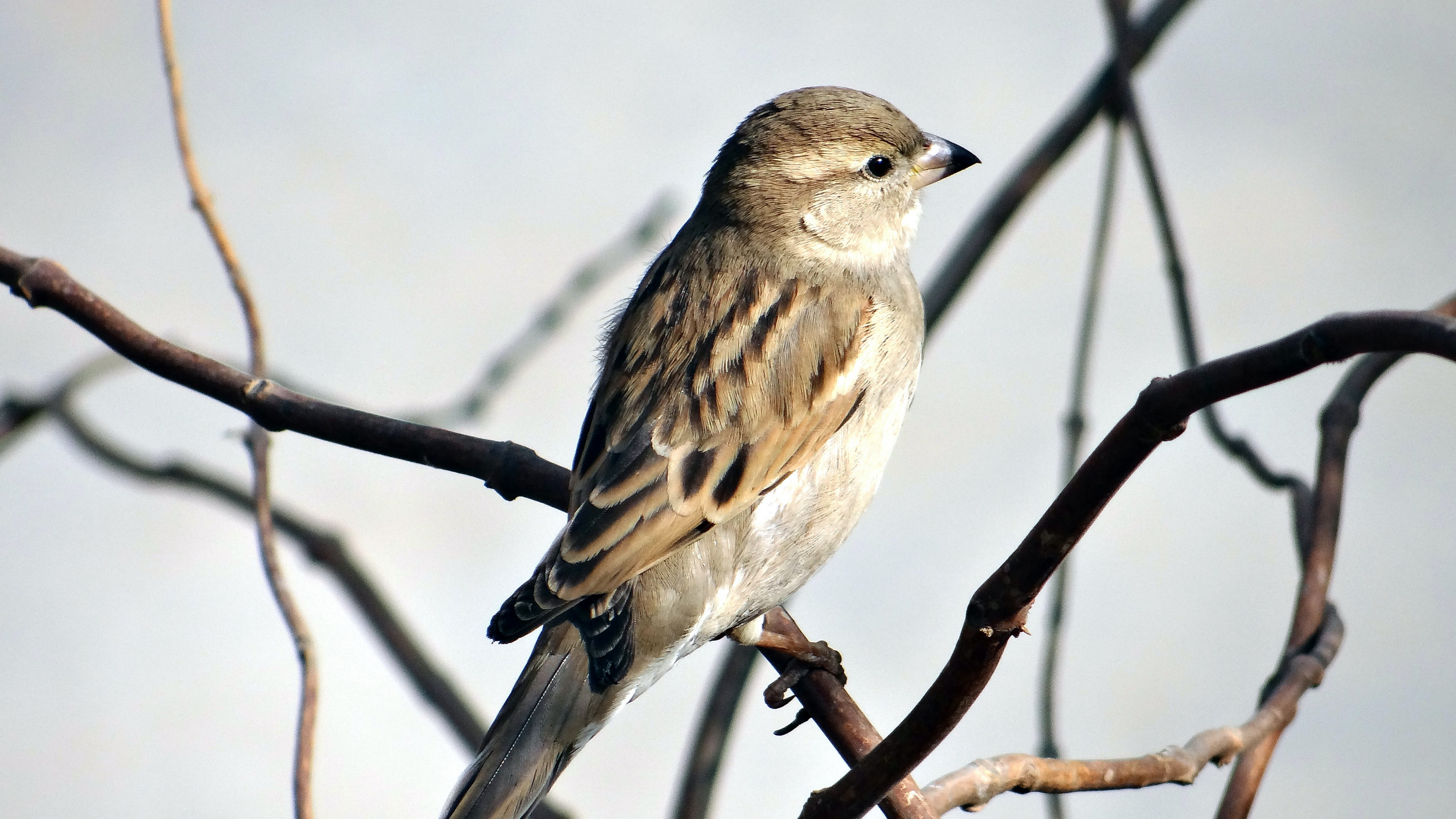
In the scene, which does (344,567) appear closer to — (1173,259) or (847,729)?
(847,729)

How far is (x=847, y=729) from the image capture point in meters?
1.95

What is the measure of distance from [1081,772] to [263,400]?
1364 millimetres

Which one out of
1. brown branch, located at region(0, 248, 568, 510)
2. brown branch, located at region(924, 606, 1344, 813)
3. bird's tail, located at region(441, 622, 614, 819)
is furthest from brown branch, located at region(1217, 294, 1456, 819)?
brown branch, located at region(0, 248, 568, 510)

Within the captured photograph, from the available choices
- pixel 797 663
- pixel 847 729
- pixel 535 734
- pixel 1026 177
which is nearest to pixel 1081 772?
pixel 847 729

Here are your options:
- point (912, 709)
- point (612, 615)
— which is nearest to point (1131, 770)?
point (912, 709)

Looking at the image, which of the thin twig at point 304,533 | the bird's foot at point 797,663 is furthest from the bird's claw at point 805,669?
the thin twig at point 304,533

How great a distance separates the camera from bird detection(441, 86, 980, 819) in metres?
2.14

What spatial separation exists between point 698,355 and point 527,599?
0.65m

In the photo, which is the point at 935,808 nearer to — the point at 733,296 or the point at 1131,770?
the point at 1131,770

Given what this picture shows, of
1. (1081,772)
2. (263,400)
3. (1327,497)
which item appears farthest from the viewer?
(1327,497)

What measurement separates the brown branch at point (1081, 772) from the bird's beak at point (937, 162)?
1.52m

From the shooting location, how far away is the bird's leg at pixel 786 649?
217 centimetres

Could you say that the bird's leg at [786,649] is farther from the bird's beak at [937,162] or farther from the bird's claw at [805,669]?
the bird's beak at [937,162]

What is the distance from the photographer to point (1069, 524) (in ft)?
4.22
